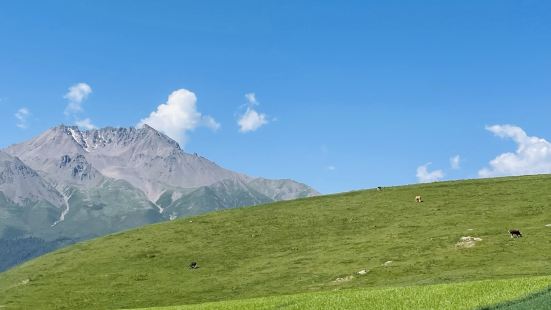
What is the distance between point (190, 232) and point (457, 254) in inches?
2106

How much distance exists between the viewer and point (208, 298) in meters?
67.0

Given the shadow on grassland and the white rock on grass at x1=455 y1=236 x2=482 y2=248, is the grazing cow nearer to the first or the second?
the white rock on grass at x1=455 y1=236 x2=482 y2=248

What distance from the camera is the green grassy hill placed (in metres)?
64.1

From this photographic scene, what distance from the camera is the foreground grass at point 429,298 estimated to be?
30391 millimetres

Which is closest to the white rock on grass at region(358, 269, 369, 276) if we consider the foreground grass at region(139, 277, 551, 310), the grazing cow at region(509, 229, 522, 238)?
the grazing cow at region(509, 229, 522, 238)

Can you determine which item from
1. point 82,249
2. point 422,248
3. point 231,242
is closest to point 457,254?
point 422,248

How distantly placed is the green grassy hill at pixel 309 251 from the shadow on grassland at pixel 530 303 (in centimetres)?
2420

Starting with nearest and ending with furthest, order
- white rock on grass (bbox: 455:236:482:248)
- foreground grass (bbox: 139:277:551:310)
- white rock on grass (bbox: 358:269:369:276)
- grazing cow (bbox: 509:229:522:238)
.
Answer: foreground grass (bbox: 139:277:551:310) < white rock on grass (bbox: 358:269:369:276) < white rock on grass (bbox: 455:236:482:248) < grazing cow (bbox: 509:229:522:238)

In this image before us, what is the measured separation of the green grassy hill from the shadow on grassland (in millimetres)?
24196

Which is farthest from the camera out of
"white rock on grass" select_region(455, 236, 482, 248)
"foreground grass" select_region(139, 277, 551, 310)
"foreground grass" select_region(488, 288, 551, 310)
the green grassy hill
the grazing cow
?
the grazing cow

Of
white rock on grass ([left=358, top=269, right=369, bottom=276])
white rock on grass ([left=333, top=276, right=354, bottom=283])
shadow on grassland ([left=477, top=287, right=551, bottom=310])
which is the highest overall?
white rock on grass ([left=358, top=269, right=369, bottom=276])

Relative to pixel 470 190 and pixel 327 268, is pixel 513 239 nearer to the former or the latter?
pixel 327 268

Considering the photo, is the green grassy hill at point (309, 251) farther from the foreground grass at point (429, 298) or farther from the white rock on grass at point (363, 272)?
the foreground grass at point (429, 298)

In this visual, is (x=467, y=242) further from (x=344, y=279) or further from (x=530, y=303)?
(x=530, y=303)
